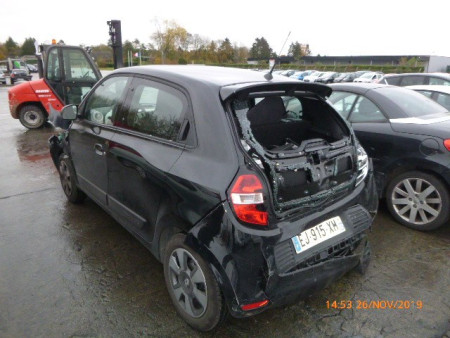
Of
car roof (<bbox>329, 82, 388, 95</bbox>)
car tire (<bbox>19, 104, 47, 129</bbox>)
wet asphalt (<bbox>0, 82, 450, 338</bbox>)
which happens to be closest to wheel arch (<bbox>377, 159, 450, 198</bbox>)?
wet asphalt (<bbox>0, 82, 450, 338</bbox>)

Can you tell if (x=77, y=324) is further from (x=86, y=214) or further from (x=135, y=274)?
(x=86, y=214)

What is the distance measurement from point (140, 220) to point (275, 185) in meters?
1.28

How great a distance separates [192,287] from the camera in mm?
2385

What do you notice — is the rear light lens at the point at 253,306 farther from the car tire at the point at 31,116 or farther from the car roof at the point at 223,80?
the car tire at the point at 31,116

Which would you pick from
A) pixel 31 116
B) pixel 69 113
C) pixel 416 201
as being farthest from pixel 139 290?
pixel 31 116

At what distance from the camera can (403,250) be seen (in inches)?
137

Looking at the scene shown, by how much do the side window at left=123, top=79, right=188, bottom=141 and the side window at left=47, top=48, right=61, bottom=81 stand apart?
7.07 metres

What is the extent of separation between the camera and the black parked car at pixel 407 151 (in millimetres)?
3684

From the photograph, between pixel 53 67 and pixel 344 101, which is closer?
pixel 344 101

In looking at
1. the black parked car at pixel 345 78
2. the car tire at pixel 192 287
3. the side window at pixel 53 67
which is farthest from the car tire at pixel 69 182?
the black parked car at pixel 345 78

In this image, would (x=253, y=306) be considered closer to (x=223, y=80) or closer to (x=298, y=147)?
(x=298, y=147)

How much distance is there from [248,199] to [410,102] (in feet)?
11.3

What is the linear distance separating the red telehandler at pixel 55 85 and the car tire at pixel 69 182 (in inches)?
193

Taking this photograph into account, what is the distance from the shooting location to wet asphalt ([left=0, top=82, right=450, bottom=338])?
2463 millimetres
